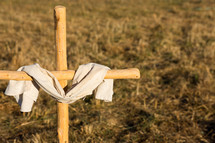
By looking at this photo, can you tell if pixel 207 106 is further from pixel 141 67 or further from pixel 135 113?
pixel 141 67

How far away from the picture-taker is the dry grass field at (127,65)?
12.5ft

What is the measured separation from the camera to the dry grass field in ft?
12.5

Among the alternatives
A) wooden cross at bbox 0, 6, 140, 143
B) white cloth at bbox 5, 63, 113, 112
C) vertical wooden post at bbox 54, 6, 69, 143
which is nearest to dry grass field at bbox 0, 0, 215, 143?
vertical wooden post at bbox 54, 6, 69, 143

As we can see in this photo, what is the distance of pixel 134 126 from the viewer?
12.8 feet

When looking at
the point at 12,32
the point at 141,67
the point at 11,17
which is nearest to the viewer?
the point at 141,67

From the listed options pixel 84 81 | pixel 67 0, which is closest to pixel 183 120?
pixel 84 81

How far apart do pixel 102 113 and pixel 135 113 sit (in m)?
0.53

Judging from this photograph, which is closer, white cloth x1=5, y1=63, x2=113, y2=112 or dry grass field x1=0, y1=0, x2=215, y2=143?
white cloth x1=5, y1=63, x2=113, y2=112

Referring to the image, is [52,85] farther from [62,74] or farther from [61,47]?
[61,47]

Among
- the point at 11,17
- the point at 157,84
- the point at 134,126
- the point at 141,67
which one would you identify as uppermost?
the point at 11,17

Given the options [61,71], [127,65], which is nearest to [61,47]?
[61,71]

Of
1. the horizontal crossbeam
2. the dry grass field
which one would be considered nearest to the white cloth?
the horizontal crossbeam

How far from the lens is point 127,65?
18.6 feet

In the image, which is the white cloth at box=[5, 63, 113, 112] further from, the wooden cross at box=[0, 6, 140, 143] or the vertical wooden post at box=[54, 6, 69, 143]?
the vertical wooden post at box=[54, 6, 69, 143]
